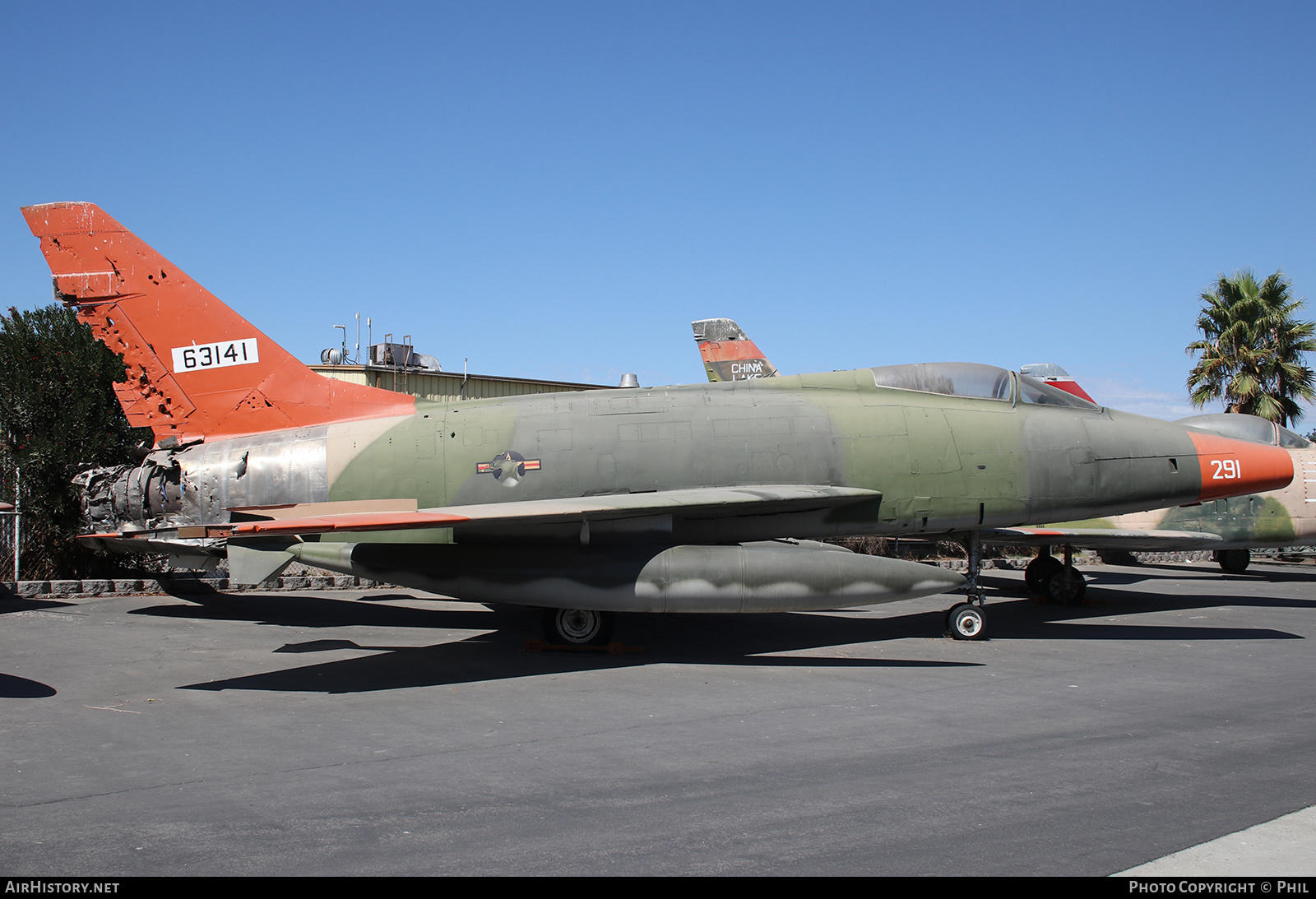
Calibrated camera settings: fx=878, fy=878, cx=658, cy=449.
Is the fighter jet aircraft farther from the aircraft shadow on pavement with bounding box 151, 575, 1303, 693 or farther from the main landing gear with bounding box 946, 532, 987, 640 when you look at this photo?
the aircraft shadow on pavement with bounding box 151, 575, 1303, 693

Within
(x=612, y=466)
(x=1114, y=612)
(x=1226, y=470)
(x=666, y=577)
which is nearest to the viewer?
(x=666, y=577)

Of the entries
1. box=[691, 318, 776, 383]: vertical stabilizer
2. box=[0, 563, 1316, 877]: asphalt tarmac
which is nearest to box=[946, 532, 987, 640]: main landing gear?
box=[0, 563, 1316, 877]: asphalt tarmac

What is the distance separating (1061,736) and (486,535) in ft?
19.8

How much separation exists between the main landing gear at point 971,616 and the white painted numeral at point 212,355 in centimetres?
933

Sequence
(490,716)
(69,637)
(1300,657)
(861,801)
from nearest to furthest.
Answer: (861,801) → (490,716) → (1300,657) → (69,637)

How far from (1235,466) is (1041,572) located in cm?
438

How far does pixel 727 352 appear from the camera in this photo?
869 inches

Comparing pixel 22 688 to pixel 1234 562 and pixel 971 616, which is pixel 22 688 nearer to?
pixel 971 616

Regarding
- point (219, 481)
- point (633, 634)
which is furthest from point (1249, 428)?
point (219, 481)

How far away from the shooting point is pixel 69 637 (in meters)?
10.4

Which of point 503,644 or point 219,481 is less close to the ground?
point 219,481

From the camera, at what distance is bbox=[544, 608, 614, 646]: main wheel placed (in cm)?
995
